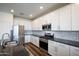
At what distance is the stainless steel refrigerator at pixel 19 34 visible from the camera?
70.1 inches

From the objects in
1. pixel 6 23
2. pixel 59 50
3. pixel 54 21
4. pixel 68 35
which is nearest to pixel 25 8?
pixel 6 23

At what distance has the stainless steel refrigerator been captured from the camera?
178 cm

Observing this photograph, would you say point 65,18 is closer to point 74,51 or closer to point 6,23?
point 74,51

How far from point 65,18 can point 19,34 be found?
1.31m

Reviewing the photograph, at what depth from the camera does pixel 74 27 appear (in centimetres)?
213

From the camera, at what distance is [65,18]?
2.46m

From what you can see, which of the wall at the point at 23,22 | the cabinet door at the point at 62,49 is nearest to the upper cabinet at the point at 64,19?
the wall at the point at 23,22

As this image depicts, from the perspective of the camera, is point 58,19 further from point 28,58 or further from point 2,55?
point 2,55

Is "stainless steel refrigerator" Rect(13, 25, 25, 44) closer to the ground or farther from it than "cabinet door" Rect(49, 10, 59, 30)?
closer to the ground

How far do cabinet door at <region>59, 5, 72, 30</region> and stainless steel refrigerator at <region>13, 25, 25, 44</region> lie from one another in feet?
3.81

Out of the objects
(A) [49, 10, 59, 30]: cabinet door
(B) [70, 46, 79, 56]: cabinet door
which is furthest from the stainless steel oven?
(B) [70, 46, 79, 56]: cabinet door

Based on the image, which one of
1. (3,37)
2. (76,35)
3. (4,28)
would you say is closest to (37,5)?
(4,28)

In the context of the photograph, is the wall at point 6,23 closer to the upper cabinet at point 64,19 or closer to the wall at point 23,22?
the wall at point 23,22

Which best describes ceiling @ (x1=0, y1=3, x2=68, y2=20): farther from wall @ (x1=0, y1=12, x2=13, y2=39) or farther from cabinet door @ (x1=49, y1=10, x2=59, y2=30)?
cabinet door @ (x1=49, y1=10, x2=59, y2=30)
